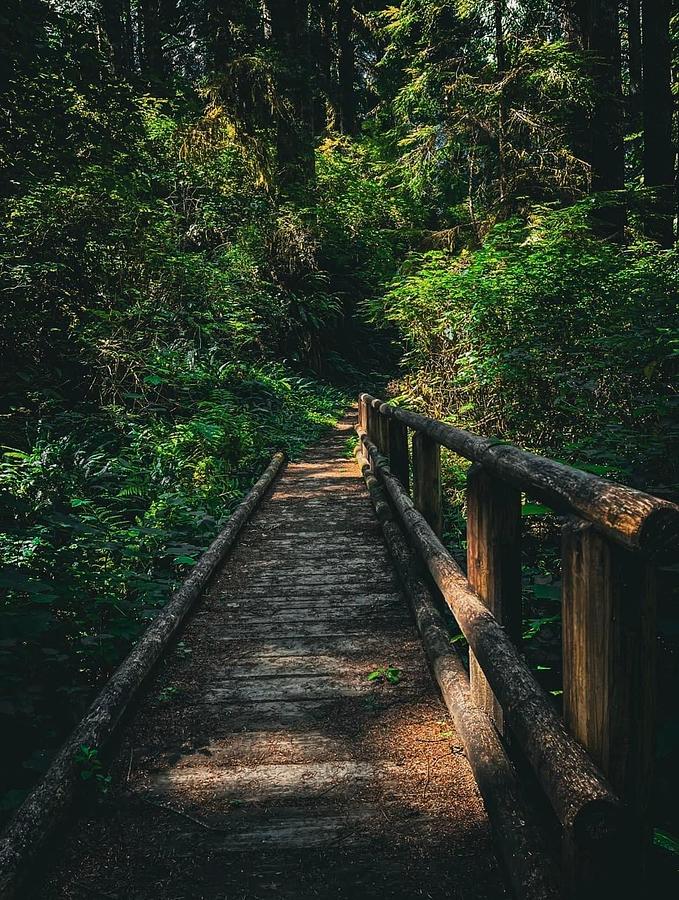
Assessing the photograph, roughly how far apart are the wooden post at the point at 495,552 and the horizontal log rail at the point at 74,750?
1452 mm

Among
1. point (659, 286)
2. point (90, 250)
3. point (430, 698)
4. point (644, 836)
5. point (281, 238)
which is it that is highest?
point (281, 238)

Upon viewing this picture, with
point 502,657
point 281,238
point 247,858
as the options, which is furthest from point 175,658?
point 281,238

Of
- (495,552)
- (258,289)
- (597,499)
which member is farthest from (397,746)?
(258,289)

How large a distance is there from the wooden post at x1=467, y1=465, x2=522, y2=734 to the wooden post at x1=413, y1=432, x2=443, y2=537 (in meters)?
1.62

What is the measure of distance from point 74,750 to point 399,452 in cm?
416

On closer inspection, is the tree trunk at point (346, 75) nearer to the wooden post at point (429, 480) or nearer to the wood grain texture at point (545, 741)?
the wooden post at point (429, 480)

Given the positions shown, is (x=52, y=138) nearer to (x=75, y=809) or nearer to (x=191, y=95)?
(x=191, y=95)

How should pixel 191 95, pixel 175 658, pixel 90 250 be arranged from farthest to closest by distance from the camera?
1. pixel 90 250
2. pixel 191 95
3. pixel 175 658

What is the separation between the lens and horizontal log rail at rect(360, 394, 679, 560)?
1.06 meters

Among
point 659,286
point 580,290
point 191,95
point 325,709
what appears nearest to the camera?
point 325,709

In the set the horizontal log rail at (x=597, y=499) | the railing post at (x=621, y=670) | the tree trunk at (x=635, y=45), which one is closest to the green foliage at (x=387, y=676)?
the horizontal log rail at (x=597, y=499)

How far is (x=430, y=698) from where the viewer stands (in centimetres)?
278

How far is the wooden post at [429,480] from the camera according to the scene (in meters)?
4.05

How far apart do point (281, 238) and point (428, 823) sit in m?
14.4
